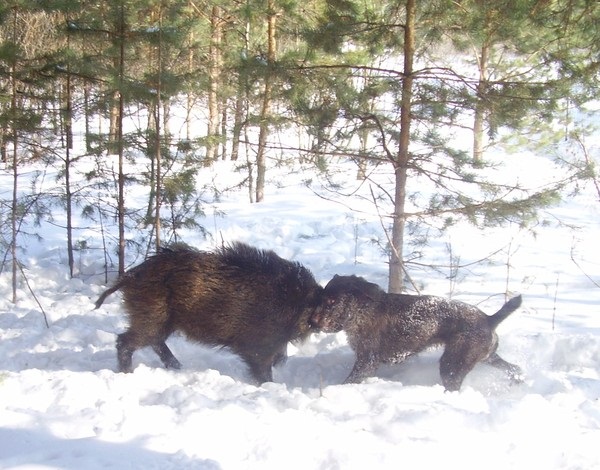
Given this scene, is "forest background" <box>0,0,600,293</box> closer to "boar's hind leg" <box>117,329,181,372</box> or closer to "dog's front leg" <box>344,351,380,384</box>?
"dog's front leg" <box>344,351,380,384</box>

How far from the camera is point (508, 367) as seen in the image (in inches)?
253

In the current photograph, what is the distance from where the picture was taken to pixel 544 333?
7.76 m

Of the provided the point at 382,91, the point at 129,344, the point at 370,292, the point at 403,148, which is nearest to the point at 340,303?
the point at 370,292

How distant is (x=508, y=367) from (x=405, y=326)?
4.28 feet

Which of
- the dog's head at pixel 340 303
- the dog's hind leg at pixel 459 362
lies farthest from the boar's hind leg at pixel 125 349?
the dog's hind leg at pixel 459 362

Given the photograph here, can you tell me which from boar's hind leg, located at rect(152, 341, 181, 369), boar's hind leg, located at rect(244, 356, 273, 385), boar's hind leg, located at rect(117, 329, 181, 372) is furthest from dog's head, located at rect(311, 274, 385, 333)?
boar's hind leg, located at rect(117, 329, 181, 372)

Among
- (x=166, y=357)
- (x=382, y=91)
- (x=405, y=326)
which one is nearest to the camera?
(x=405, y=326)

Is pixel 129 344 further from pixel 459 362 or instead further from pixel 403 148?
pixel 403 148

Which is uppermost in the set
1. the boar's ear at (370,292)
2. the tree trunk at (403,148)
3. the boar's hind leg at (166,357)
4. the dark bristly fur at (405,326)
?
the tree trunk at (403,148)

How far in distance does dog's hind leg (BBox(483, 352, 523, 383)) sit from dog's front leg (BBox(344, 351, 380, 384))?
133 cm

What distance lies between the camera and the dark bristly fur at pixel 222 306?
6.15 metres

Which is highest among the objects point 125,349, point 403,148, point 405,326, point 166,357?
point 403,148

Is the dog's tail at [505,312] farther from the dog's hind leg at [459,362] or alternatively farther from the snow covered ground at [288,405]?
the snow covered ground at [288,405]

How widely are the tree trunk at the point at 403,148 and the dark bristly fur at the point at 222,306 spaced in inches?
96.8
